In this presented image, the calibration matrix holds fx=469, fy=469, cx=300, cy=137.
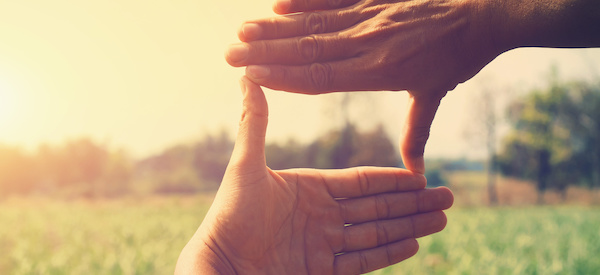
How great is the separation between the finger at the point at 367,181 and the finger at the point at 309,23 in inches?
35.8

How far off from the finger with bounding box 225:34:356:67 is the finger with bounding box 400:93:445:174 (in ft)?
1.63

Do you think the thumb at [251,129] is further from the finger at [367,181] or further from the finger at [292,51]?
the finger at [367,181]

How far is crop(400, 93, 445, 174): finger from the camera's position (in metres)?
2.55

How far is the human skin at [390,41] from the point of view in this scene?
2.21 meters

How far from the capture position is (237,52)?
7.58 feet

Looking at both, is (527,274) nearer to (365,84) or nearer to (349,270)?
(349,270)

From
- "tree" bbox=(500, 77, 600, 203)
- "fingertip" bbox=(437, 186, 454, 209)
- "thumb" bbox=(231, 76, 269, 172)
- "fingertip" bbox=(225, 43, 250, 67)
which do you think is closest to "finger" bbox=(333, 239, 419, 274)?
"fingertip" bbox=(437, 186, 454, 209)

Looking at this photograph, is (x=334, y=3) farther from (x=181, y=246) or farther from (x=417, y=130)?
(x=181, y=246)

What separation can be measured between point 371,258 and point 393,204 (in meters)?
0.36

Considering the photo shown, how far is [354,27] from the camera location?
238 cm

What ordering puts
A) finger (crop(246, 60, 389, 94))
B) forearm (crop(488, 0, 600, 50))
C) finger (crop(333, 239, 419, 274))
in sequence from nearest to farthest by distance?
forearm (crop(488, 0, 600, 50)) < finger (crop(246, 60, 389, 94)) < finger (crop(333, 239, 419, 274))

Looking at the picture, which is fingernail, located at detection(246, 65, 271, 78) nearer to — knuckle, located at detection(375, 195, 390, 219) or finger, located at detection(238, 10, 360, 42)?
finger, located at detection(238, 10, 360, 42)

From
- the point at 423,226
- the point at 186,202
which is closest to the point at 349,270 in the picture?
the point at 423,226

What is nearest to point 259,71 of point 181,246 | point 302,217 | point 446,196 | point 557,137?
point 302,217
